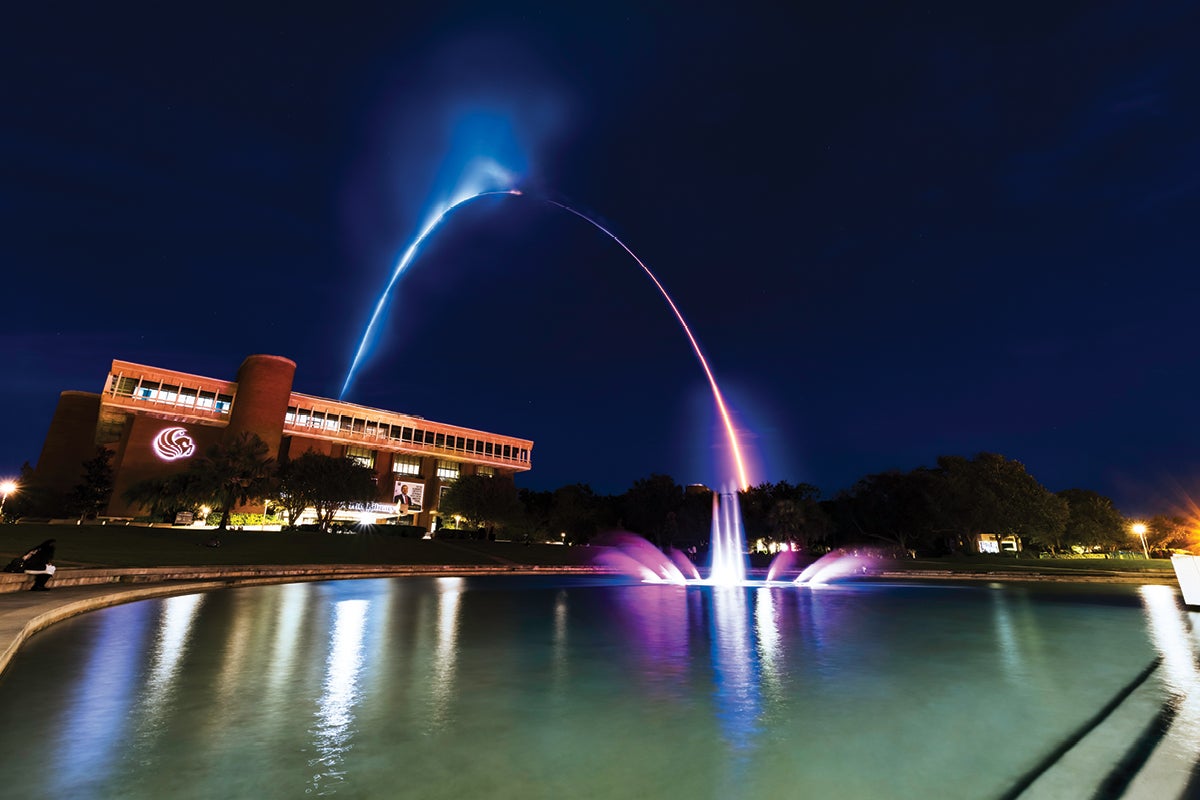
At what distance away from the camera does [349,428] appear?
9169 cm

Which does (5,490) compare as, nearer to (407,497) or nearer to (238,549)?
(238,549)

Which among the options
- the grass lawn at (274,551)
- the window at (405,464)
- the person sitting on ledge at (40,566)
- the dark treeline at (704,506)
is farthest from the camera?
the window at (405,464)

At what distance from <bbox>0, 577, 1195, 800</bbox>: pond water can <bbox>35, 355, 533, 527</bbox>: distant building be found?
232 ft

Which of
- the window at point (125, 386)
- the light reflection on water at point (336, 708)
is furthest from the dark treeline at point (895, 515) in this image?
the light reflection on water at point (336, 708)

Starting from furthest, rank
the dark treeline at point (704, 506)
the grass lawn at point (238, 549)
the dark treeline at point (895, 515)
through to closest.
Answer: the dark treeline at point (895, 515) → the dark treeline at point (704, 506) → the grass lawn at point (238, 549)

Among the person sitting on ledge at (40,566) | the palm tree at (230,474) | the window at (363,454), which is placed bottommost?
the person sitting on ledge at (40,566)

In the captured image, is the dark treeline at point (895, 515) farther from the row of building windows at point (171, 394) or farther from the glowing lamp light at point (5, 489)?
the glowing lamp light at point (5, 489)

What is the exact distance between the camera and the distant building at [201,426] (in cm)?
7394

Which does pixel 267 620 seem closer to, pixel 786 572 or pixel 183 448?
pixel 786 572

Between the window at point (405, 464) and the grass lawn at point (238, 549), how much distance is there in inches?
1519

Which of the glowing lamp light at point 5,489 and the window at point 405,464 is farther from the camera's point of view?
the window at point 405,464

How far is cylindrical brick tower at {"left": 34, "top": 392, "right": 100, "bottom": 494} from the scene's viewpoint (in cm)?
7562

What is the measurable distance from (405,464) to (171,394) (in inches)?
1345

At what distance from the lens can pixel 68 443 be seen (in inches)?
3054
